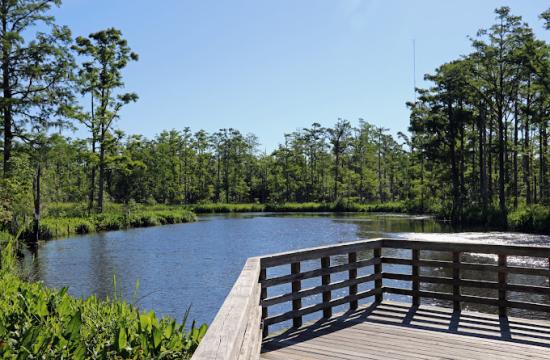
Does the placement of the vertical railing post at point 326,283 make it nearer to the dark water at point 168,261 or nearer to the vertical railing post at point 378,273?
the vertical railing post at point 378,273

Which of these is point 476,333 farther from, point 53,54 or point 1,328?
point 53,54

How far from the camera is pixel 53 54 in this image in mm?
24375

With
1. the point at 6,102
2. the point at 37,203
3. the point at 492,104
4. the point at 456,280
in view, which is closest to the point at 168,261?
the point at 37,203

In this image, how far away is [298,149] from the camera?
247 ft

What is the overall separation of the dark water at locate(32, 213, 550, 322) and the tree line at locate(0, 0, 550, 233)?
269 cm

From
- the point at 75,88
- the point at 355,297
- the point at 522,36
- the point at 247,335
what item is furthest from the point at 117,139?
the point at 247,335

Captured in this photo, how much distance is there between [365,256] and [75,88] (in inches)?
661

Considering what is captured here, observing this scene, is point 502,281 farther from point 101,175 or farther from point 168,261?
point 101,175

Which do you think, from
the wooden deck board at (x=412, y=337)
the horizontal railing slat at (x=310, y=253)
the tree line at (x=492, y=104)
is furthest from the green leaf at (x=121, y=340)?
the tree line at (x=492, y=104)

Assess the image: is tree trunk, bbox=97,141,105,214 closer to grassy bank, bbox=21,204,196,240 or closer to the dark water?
grassy bank, bbox=21,204,196,240

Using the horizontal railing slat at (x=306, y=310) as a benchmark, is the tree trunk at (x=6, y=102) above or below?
above

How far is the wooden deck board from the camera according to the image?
17.1 ft

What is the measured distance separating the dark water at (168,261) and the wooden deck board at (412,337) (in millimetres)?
2960

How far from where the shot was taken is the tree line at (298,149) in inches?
950
